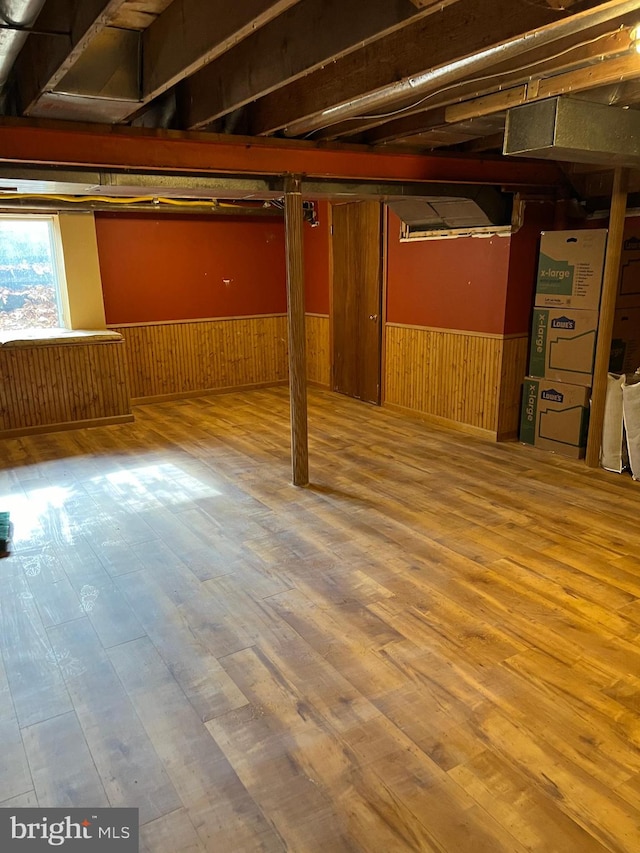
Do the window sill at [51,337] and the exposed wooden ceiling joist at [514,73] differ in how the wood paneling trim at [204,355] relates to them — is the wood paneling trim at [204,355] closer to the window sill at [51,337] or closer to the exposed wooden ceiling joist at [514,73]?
the window sill at [51,337]

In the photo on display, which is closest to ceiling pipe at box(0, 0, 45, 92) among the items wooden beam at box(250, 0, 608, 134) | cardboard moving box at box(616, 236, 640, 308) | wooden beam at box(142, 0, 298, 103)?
wooden beam at box(142, 0, 298, 103)

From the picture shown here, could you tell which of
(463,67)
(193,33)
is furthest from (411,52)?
Result: (193,33)

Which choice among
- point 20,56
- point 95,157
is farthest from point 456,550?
point 20,56

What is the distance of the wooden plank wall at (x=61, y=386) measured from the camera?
231 inches

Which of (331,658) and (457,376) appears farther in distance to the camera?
(457,376)

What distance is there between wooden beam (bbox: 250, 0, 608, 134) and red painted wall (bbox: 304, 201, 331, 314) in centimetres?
401

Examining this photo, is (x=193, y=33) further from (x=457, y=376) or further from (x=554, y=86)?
(x=457, y=376)

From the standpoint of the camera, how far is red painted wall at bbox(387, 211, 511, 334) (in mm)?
5504

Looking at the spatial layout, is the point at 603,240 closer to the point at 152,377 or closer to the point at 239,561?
the point at 239,561

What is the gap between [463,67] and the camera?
2.68 m

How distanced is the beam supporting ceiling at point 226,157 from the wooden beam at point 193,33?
0.76m

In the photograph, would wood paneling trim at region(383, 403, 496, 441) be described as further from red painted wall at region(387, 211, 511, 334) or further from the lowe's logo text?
the lowe's logo text

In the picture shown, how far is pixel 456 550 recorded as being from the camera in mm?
3547

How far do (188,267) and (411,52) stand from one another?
16.9ft
